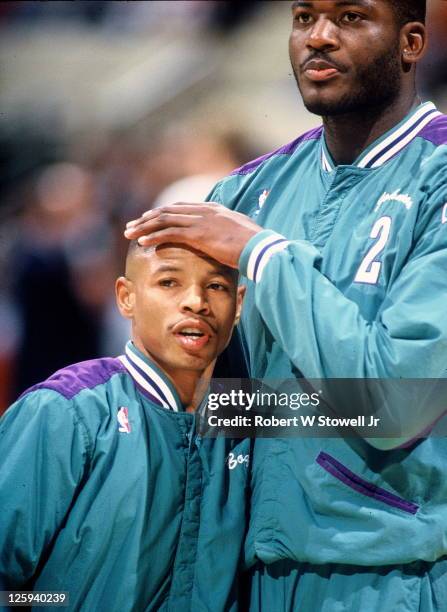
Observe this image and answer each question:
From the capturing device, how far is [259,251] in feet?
4.71

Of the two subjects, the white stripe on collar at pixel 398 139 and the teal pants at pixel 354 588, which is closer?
the teal pants at pixel 354 588

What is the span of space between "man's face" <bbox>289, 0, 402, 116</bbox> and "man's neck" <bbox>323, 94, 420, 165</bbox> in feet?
0.06

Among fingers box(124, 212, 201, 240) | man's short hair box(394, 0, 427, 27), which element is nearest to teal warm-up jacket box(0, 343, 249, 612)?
fingers box(124, 212, 201, 240)

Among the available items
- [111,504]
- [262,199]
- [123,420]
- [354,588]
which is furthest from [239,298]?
[354,588]

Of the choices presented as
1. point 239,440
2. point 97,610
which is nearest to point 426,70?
point 239,440

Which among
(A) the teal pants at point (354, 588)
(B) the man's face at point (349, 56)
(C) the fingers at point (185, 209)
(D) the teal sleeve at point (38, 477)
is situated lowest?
(A) the teal pants at point (354, 588)

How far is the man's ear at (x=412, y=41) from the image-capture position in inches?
61.3

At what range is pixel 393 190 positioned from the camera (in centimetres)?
151

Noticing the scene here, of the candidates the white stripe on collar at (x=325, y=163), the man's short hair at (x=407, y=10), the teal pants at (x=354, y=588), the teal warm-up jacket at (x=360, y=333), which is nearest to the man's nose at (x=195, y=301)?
the teal warm-up jacket at (x=360, y=333)

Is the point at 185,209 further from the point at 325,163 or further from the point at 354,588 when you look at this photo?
the point at 354,588

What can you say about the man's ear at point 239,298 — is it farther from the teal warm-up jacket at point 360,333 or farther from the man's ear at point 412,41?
the man's ear at point 412,41

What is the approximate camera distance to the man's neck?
159cm

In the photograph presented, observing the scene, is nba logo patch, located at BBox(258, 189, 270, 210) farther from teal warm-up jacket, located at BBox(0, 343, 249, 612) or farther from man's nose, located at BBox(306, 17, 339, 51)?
teal warm-up jacket, located at BBox(0, 343, 249, 612)

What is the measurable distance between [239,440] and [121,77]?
77cm
